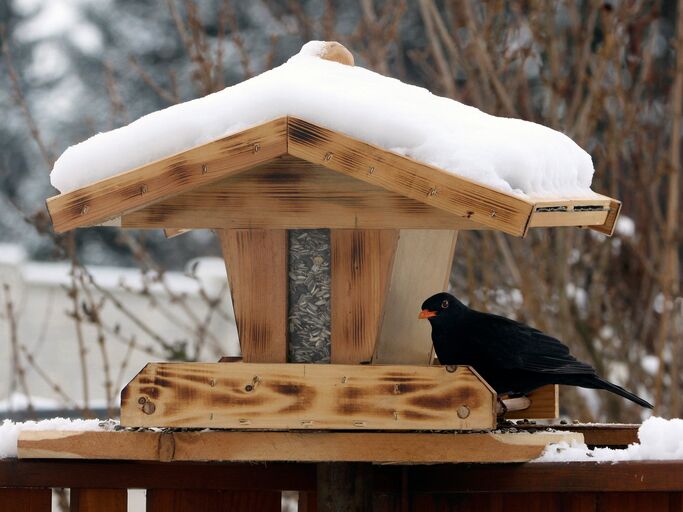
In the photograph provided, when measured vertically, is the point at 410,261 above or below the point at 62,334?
below

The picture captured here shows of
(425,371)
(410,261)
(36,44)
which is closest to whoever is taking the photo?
(425,371)

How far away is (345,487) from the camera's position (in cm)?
265

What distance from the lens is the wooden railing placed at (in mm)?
2748

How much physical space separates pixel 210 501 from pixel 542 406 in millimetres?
1045

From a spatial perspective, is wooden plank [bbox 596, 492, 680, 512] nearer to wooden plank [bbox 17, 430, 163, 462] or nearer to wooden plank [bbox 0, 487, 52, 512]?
wooden plank [bbox 17, 430, 163, 462]

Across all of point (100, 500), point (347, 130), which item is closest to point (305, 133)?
point (347, 130)

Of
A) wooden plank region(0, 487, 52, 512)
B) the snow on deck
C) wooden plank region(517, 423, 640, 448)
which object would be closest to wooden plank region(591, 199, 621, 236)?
wooden plank region(517, 423, 640, 448)

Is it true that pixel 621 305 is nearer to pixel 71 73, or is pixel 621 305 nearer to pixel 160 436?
pixel 160 436

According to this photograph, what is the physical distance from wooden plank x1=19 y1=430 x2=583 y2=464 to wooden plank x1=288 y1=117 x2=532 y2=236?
20.0 inches

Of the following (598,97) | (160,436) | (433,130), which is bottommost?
(160,436)

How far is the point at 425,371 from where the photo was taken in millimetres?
2531

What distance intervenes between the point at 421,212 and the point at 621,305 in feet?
11.6

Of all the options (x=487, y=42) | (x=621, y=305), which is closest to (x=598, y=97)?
(x=487, y=42)

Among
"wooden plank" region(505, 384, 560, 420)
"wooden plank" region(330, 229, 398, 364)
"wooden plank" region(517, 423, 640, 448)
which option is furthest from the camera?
"wooden plank" region(505, 384, 560, 420)
